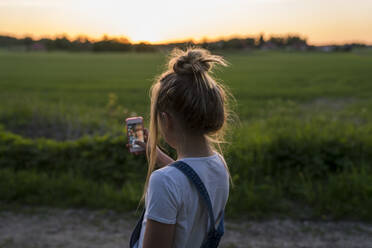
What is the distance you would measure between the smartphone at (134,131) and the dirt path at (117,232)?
1.72m

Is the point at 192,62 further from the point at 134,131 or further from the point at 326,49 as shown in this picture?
the point at 326,49

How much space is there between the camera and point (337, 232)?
145 inches

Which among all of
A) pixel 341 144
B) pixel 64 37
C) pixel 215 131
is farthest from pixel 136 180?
pixel 64 37

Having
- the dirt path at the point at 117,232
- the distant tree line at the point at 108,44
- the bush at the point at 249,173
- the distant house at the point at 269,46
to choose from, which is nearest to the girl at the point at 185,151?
the dirt path at the point at 117,232

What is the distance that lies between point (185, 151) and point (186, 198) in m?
0.20

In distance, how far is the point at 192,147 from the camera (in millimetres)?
1520

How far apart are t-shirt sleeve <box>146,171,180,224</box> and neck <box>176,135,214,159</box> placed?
0.63 ft

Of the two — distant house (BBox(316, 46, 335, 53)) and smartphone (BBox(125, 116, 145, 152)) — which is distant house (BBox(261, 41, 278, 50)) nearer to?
distant house (BBox(316, 46, 335, 53))

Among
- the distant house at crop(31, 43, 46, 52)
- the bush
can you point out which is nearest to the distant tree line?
the distant house at crop(31, 43, 46, 52)

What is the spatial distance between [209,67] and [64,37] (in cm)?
10833

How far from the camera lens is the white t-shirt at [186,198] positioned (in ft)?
4.45

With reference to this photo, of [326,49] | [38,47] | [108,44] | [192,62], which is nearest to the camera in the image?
[192,62]

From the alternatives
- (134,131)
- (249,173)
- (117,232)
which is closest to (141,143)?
(134,131)

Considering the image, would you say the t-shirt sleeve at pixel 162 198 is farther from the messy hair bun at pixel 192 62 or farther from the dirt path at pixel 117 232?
the dirt path at pixel 117 232
